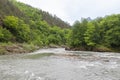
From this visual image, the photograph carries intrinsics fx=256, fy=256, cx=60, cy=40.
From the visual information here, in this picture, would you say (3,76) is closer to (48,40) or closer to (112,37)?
(112,37)

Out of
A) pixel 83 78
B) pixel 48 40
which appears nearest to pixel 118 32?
pixel 83 78

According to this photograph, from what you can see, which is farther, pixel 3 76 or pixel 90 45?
pixel 90 45

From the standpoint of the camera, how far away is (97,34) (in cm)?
9556

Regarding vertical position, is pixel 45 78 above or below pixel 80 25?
below

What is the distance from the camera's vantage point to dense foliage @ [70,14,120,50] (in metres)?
88.4

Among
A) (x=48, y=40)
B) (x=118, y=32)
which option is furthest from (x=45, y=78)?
(x=48, y=40)

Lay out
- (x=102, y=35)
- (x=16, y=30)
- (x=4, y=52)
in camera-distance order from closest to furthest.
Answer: (x=4, y=52) < (x=102, y=35) < (x=16, y=30)

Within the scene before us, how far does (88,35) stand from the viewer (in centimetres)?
9719

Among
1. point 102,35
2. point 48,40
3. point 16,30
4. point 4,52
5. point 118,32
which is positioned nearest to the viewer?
point 4,52

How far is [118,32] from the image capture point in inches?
3428

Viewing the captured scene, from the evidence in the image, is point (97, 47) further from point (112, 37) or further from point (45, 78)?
point (45, 78)

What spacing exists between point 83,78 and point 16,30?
80.6 meters

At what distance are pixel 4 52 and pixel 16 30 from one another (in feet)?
130

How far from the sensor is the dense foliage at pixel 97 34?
88.4 meters
